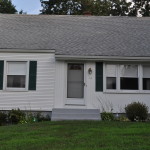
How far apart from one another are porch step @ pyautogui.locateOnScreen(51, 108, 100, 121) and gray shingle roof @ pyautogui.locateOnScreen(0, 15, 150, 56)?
259 cm

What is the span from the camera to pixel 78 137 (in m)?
8.99

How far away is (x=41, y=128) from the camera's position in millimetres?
10766

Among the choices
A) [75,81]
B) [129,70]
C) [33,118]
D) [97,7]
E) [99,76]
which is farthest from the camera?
[97,7]

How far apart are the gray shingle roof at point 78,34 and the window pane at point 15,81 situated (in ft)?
4.58

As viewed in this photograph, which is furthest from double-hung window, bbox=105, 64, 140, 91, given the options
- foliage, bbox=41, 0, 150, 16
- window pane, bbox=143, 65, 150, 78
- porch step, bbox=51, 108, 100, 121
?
foliage, bbox=41, 0, 150, 16

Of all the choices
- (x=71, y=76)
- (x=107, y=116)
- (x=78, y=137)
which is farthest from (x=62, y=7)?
(x=78, y=137)

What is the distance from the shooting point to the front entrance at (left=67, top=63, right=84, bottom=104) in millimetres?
15461

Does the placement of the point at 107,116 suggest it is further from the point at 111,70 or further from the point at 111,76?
the point at 111,70

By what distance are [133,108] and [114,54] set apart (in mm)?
2712

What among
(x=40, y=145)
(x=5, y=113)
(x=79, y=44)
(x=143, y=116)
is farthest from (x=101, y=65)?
(x=40, y=145)

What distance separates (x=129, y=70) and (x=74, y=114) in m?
3.45

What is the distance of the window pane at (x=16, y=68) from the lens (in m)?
15.2

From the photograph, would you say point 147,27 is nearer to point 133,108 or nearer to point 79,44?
point 79,44

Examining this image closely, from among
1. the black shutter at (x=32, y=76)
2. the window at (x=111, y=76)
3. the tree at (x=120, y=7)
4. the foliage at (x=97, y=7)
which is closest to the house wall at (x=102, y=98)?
the window at (x=111, y=76)
